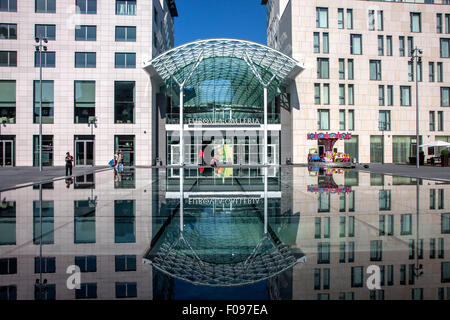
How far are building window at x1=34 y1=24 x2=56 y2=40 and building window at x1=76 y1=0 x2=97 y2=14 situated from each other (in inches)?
139

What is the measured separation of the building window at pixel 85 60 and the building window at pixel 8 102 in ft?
24.4

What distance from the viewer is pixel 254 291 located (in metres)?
3.75

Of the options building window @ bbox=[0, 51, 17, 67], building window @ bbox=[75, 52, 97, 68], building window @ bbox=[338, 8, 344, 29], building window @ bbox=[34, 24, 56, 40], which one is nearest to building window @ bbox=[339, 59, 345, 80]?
building window @ bbox=[338, 8, 344, 29]

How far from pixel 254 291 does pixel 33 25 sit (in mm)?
43751

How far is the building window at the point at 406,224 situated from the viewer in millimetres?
6207

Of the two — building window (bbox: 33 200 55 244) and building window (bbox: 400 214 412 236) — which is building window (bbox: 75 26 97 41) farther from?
building window (bbox: 400 214 412 236)

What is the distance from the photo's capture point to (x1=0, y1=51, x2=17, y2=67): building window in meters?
38.6

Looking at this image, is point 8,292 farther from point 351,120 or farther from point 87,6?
point 351,120

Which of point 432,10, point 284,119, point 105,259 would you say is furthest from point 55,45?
point 432,10

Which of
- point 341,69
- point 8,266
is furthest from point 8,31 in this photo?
point 8,266

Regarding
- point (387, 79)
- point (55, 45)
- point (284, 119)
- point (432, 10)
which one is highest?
point (432, 10)

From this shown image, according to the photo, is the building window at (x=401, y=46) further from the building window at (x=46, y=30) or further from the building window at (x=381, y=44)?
the building window at (x=46, y=30)
